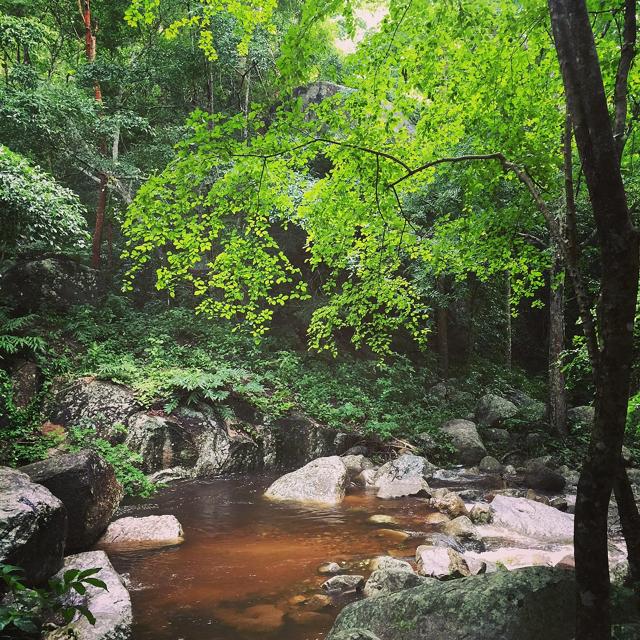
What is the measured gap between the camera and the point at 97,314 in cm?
1498

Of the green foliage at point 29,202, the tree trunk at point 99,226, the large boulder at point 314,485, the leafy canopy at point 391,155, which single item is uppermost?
the tree trunk at point 99,226

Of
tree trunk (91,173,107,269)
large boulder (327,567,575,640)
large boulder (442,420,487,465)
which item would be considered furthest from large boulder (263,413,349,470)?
tree trunk (91,173,107,269)

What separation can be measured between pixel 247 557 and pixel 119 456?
4211 mm

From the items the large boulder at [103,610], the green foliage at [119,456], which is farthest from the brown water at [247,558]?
the green foliage at [119,456]

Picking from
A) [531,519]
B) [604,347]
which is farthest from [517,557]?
[604,347]

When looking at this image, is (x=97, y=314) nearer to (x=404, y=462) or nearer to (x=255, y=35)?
(x=404, y=462)

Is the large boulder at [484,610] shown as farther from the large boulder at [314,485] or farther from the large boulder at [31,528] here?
the large boulder at [314,485]

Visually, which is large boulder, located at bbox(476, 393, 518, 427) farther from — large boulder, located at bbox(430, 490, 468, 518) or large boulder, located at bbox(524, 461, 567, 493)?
large boulder, located at bbox(430, 490, 468, 518)

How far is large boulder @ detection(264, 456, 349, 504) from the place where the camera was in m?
9.28

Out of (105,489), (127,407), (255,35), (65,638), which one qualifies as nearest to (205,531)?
(105,489)

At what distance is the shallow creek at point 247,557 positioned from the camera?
474 centimetres

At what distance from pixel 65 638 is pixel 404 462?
27.0 feet

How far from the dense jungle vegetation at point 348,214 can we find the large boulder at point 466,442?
64 centimetres

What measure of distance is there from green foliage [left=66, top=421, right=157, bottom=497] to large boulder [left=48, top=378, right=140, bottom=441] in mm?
262
